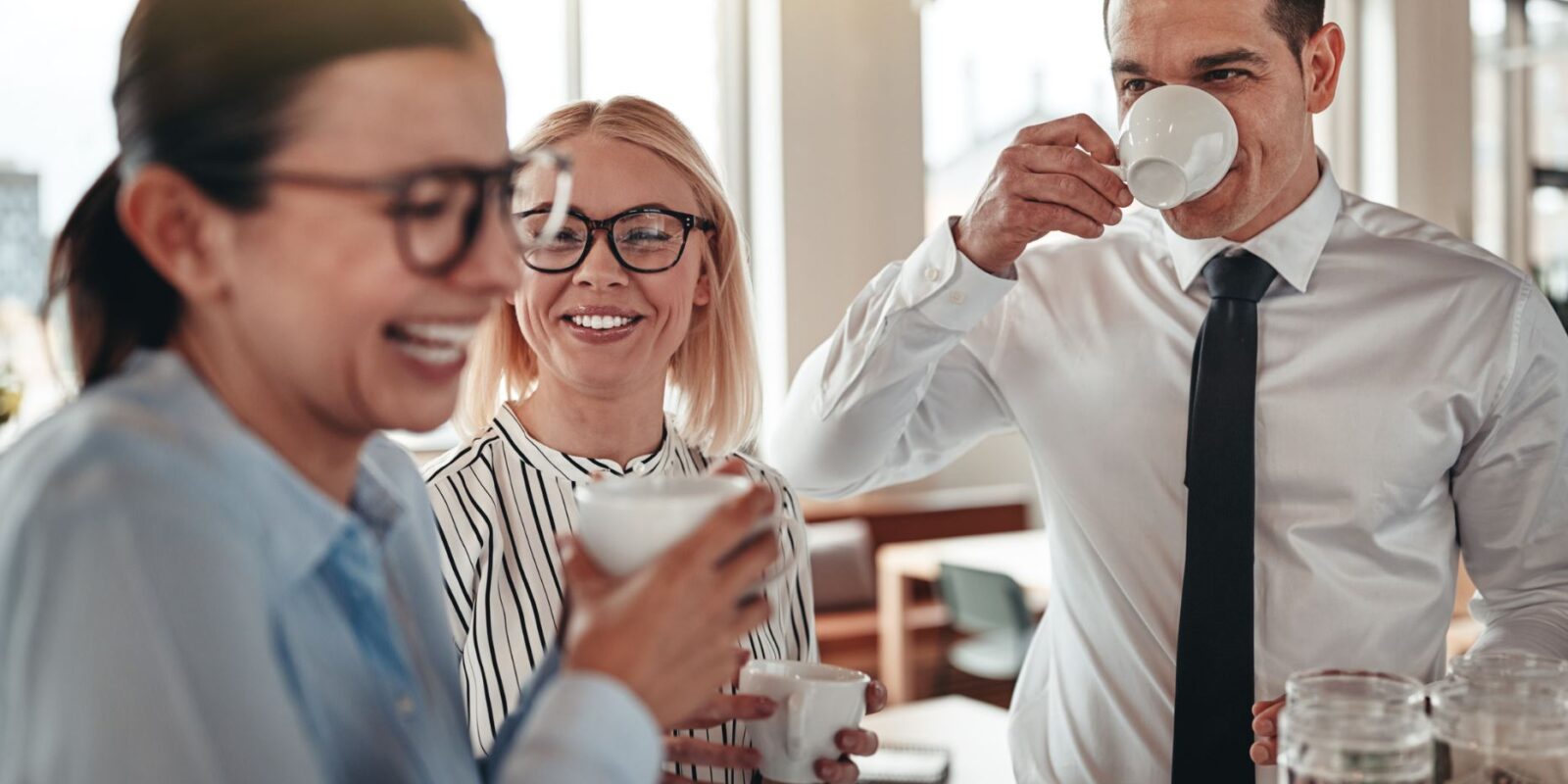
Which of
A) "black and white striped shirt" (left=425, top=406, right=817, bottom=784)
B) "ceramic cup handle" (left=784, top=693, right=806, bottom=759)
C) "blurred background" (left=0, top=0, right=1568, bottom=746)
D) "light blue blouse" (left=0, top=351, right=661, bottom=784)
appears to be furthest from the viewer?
"blurred background" (left=0, top=0, right=1568, bottom=746)

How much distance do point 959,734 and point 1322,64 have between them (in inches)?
43.4

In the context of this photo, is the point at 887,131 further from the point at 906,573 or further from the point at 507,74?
the point at 906,573

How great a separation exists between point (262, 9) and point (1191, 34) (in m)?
1.17

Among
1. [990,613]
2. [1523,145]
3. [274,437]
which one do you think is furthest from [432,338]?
[1523,145]

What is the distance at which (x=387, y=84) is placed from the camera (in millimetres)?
792

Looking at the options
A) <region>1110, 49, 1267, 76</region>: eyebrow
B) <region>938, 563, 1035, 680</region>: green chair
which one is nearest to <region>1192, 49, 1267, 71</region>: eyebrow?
<region>1110, 49, 1267, 76</region>: eyebrow

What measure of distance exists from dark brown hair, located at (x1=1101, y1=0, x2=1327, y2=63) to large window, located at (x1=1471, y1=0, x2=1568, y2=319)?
699cm

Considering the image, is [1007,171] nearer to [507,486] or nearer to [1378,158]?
[507,486]

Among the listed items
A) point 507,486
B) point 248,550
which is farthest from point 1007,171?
point 248,550

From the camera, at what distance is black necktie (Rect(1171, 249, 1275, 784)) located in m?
1.58

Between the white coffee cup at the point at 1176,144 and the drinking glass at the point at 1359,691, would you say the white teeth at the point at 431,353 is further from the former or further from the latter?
the white coffee cup at the point at 1176,144

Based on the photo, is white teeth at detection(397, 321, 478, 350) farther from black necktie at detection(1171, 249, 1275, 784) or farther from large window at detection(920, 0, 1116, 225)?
large window at detection(920, 0, 1116, 225)

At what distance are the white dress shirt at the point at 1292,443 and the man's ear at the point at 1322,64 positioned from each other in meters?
0.12

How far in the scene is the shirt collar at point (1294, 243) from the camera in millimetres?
1742
